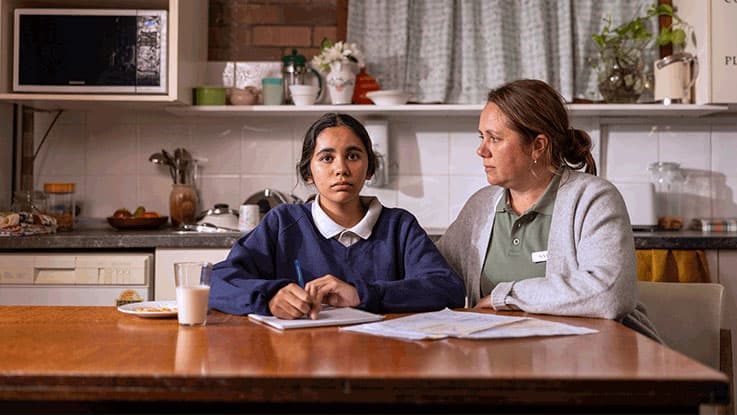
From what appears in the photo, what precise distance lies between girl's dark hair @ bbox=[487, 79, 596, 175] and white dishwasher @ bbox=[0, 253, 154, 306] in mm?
1528

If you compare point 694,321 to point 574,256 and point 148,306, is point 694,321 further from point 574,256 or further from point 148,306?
point 148,306

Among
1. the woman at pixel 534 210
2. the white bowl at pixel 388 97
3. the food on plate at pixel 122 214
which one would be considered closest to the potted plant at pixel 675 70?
the white bowl at pixel 388 97

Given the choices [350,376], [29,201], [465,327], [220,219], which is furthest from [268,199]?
[350,376]

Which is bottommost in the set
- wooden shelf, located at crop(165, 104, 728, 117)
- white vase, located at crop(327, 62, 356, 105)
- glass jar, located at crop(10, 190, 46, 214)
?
glass jar, located at crop(10, 190, 46, 214)

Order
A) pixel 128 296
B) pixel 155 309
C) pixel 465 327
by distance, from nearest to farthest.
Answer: pixel 465 327
pixel 155 309
pixel 128 296

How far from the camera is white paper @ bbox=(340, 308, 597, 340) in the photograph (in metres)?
1.37

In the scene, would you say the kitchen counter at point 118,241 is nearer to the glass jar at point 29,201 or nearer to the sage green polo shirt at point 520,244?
the glass jar at point 29,201

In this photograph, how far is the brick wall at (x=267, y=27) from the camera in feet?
12.4

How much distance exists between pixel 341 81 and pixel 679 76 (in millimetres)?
1351

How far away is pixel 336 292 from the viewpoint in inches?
66.6

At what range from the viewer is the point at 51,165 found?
3.77m

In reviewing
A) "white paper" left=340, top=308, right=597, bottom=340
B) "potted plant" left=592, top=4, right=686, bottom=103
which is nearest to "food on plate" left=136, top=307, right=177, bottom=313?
"white paper" left=340, top=308, right=597, bottom=340

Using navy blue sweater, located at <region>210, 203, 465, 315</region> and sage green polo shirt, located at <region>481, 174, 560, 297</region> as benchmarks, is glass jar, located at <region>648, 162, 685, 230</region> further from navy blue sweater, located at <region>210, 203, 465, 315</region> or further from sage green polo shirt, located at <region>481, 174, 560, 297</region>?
navy blue sweater, located at <region>210, 203, 465, 315</region>

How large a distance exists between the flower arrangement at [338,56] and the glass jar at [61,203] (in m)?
1.17
